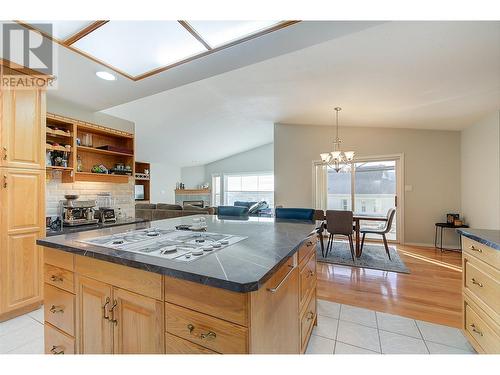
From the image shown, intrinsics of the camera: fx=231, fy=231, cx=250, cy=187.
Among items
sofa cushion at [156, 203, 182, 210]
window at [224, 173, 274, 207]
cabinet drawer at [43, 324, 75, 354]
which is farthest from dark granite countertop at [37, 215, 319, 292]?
window at [224, 173, 274, 207]

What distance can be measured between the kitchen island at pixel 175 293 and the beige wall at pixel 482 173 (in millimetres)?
3887

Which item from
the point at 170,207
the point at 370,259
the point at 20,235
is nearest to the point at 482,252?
the point at 370,259

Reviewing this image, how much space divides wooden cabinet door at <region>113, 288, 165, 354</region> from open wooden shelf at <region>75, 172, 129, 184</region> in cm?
236

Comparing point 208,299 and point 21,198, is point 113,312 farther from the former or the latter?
point 21,198

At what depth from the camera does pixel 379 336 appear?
1.83 meters

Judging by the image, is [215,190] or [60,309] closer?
[60,309]

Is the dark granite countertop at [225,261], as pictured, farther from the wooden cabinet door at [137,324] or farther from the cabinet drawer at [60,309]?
the cabinet drawer at [60,309]

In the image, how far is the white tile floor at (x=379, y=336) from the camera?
168 cm

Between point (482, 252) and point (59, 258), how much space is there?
264cm

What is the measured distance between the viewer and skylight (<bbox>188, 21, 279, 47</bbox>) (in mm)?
1381

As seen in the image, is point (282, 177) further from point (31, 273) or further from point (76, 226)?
point (31, 273)

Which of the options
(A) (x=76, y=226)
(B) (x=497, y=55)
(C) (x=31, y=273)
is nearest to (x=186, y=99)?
(A) (x=76, y=226)

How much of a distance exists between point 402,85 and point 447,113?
1508 mm

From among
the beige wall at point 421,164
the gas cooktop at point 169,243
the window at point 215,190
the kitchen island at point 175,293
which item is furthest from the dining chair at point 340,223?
the window at point 215,190
